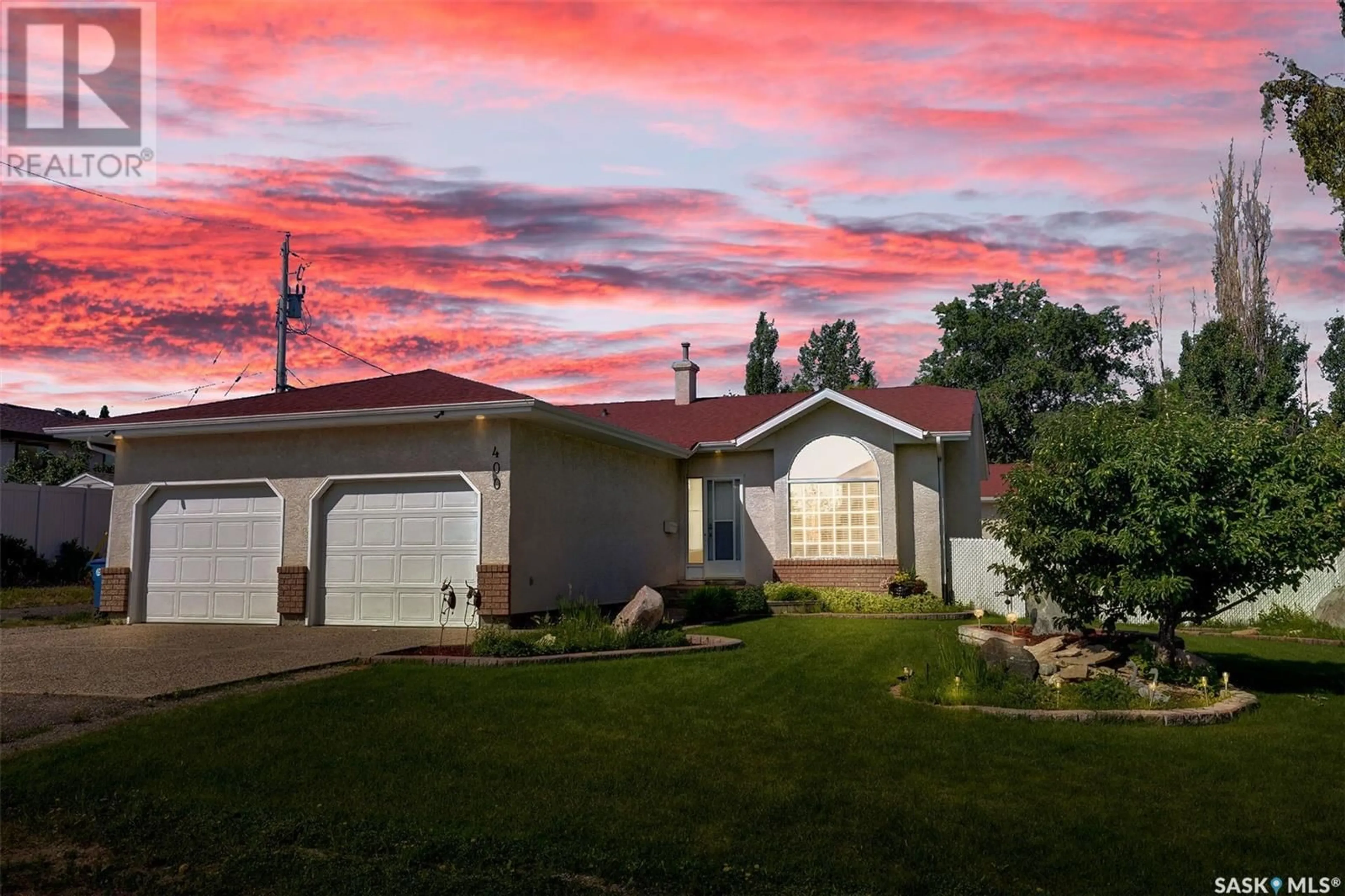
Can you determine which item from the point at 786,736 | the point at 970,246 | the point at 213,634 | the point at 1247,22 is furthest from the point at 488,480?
the point at 1247,22

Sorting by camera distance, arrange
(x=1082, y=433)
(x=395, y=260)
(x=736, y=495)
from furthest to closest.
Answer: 1. (x=736, y=495)
2. (x=395, y=260)
3. (x=1082, y=433)

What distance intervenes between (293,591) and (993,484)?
1008 inches

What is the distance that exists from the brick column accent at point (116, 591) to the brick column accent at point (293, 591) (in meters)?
3.26

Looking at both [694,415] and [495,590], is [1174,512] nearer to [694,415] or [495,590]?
[495,590]

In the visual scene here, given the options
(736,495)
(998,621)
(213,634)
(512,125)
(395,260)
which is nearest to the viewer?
(512,125)

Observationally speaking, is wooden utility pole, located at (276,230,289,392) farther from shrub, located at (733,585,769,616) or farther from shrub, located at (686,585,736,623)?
shrub, located at (733,585,769,616)

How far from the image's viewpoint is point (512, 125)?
14453mm

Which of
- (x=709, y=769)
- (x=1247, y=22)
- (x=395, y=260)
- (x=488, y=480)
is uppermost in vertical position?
(x=1247, y=22)

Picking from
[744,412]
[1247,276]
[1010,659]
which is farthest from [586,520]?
[1247,276]

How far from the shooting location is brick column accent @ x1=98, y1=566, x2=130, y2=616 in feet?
59.1

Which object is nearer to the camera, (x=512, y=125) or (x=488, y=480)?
(x=512, y=125)

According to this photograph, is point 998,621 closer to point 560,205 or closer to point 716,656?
point 716,656

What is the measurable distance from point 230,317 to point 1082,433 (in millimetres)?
28322

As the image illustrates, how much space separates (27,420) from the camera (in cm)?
4641
